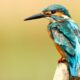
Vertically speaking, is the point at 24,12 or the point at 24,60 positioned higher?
the point at 24,12

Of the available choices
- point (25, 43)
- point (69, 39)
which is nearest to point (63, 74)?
point (69, 39)

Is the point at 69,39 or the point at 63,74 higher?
the point at 69,39

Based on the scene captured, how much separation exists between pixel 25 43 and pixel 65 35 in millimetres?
476

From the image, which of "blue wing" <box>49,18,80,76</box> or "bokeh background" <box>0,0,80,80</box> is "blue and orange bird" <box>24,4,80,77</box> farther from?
"bokeh background" <box>0,0,80,80</box>

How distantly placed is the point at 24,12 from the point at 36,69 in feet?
0.88

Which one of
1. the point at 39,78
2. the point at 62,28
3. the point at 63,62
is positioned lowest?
the point at 39,78

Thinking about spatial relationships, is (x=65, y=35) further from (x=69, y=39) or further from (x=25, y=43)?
(x=25, y=43)

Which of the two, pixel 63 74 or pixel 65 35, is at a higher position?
pixel 65 35

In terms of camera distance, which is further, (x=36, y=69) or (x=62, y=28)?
(x=36, y=69)

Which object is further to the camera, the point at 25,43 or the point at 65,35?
the point at 25,43

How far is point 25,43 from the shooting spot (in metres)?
1.21

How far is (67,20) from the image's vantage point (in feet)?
2.55

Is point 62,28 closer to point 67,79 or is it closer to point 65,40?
point 65,40

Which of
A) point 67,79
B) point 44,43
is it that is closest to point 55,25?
point 67,79
